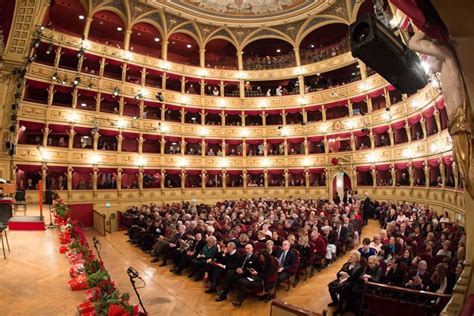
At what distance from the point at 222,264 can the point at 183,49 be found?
18.8m

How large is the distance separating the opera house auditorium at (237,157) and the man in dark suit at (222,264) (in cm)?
6

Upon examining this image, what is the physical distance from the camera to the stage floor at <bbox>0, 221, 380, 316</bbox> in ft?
12.6

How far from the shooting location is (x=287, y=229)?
29.7ft

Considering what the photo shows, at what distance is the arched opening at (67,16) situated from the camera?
15.8 metres

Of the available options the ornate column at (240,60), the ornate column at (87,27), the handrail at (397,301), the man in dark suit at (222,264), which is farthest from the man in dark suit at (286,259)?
the ornate column at (240,60)

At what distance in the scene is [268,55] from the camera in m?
22.9

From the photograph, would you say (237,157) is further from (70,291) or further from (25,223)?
(70,291)

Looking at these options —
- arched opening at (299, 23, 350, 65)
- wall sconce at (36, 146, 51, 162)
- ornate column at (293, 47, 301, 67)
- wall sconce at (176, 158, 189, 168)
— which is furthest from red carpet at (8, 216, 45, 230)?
arched opening at (299, 23, 350, 65)

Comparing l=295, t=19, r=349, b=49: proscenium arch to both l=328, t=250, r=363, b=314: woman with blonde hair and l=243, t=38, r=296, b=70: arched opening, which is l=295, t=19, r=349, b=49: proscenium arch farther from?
l=328, t=250, r=363, b=314: woman with blonde hair

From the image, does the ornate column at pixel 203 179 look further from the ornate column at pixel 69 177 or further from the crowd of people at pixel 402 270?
the crowd of people at pixel 402 270

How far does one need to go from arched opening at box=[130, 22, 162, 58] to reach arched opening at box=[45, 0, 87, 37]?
3.08 meters

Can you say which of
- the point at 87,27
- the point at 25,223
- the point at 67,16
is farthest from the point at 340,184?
the point at 67,16

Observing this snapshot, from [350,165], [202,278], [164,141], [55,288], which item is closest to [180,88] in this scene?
[164,141]

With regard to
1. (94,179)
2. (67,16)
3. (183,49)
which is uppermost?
(183,49)
